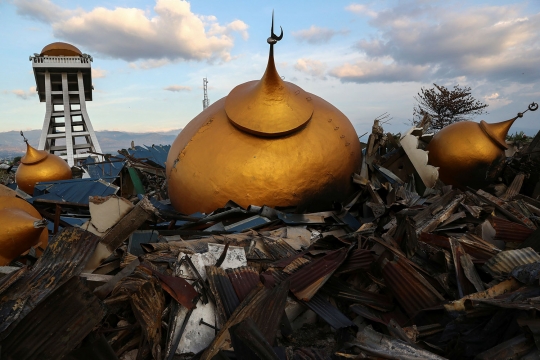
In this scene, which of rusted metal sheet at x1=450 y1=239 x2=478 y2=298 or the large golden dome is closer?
rusted metal sheet at x1=450 y1=239 x2=478 y2=298

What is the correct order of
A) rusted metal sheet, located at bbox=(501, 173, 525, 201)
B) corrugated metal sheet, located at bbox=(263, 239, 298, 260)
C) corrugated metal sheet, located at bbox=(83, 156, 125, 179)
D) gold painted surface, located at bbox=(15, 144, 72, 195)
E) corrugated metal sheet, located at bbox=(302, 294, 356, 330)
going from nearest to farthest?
corrugated metal sheet, located at bbox=(302, 294, 356, 330) < corrugated metal sheet, located at bbox=(263, 239, 298, 260) < rusted metal sheet, located at bbox=(501, 173, 525, 201) < gold painted surface, located at bbox=(15, 144, 72, 195) < corrugated metal sheet, located at bbox=(83, 156, 125, 179)

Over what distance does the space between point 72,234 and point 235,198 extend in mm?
2720

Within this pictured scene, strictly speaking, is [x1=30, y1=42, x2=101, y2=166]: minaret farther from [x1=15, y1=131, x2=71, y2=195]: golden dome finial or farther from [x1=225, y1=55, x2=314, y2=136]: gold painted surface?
[x1=225, y1=55, x2=314, y2=136]: gold painted surface

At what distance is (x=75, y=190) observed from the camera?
9211 mm

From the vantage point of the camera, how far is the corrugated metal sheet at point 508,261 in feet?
10.2

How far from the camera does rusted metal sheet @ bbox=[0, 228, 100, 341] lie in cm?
233

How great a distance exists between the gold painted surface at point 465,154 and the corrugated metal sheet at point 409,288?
163 inches

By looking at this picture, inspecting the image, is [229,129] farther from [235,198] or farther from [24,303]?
[24,303]

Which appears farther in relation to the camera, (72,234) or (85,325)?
(72,234)

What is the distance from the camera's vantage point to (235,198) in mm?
5691

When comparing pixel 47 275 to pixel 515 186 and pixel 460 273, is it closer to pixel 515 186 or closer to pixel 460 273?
pixel 460 273

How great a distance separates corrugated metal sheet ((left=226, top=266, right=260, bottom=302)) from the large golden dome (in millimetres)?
2278

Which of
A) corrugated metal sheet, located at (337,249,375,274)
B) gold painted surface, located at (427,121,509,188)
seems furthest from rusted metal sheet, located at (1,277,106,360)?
gold painted surface, located at (427,121,509,188)

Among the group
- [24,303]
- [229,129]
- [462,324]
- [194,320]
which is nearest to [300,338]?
[194,320]
